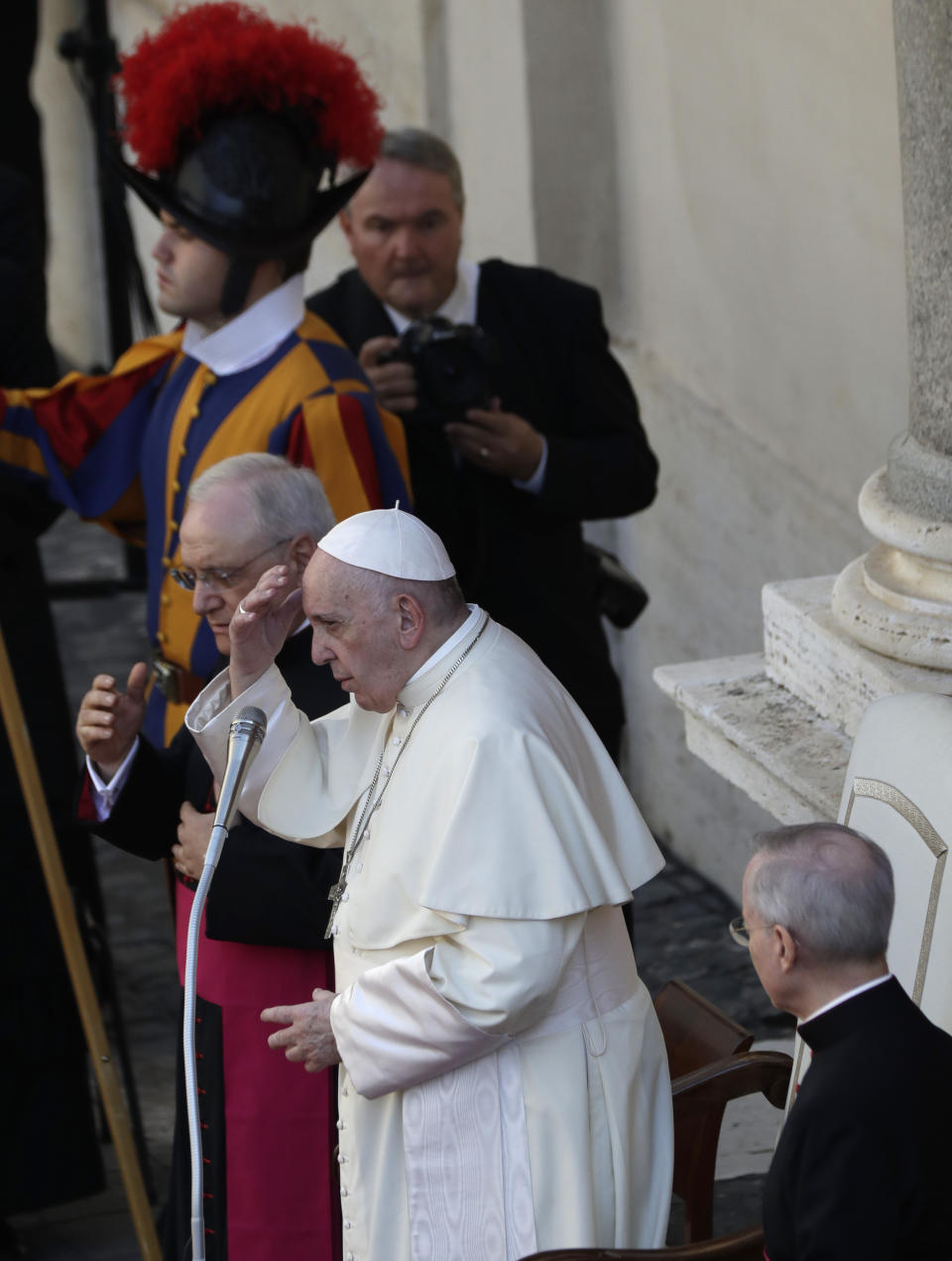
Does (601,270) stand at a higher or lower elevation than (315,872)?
higher

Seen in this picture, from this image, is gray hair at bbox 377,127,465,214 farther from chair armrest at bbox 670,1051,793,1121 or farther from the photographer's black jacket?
chair armrest at bbox 670,1051,793,1121

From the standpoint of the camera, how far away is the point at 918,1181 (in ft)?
6.59

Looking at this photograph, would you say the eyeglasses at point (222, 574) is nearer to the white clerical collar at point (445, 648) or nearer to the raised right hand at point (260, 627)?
the raised right hand at point (260, 627)

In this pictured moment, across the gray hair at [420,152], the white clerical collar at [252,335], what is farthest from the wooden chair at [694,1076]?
the gray hair at [420,152]

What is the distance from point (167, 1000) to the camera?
5.41m

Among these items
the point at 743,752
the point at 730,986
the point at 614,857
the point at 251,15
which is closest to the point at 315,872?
the point at 614,857

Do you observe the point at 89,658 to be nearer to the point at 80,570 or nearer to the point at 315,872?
the point at 80,570

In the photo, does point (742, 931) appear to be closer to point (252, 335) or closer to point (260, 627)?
point (260, 627)

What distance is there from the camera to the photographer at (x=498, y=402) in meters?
4.04

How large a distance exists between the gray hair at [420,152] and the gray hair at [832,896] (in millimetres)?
2514

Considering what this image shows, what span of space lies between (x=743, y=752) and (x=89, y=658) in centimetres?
526

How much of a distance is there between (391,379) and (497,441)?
0.27 meters

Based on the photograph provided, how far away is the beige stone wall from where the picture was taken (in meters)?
4.54

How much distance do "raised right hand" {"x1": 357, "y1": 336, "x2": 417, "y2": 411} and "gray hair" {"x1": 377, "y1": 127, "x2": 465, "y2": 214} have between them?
448mm
